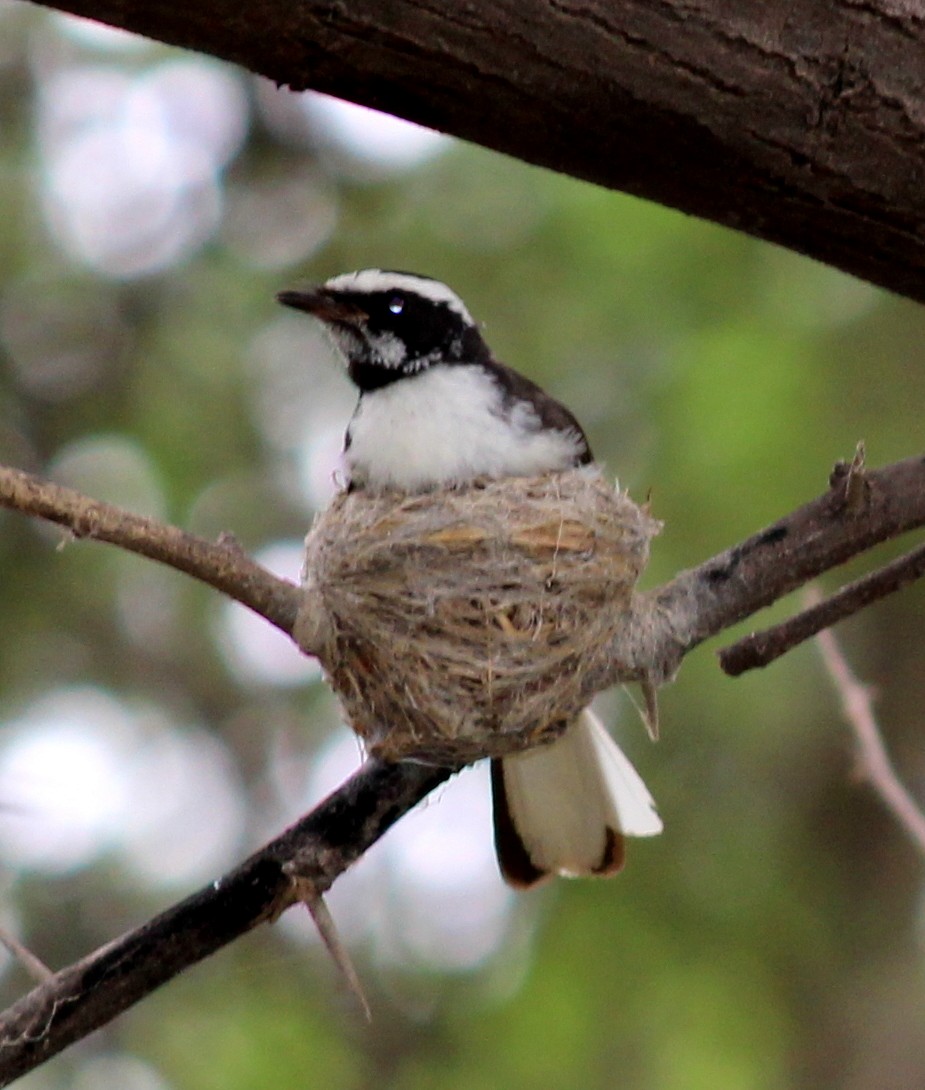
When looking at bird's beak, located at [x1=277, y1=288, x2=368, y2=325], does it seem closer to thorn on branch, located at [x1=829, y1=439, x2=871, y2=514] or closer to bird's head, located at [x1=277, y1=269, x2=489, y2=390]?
bird's head, located at [x1=277, y1=269, x2=489, y2=390]

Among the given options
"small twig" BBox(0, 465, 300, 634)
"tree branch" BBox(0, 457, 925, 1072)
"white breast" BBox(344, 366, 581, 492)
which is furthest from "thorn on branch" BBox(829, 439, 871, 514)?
"white breast" BBox(344, 366, 581, 492)

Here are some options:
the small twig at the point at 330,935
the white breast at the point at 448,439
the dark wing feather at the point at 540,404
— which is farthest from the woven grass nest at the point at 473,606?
the small twig at the point at 330,935

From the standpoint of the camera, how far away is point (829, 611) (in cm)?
227

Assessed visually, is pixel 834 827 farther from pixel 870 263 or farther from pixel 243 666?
pixel 870 263

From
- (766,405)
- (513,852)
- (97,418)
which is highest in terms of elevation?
(97,418)

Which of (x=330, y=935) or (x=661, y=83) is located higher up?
(x=661, y=83)

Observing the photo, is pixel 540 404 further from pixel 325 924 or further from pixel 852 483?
pixel 325 924

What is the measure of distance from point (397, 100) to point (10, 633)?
13.6 feet

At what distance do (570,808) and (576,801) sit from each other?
0.03 m

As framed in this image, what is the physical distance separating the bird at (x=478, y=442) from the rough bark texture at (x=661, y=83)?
44.1 inches

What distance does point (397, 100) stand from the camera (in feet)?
6.54

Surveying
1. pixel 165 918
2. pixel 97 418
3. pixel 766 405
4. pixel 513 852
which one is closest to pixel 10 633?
pixel 97 418

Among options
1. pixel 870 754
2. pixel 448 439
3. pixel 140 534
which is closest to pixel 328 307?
pixel 448 439

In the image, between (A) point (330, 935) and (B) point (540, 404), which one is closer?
(A) point (330, 935)
